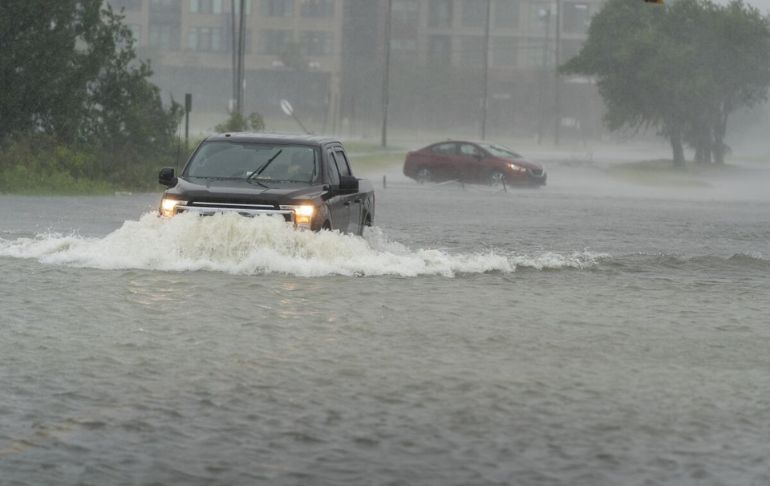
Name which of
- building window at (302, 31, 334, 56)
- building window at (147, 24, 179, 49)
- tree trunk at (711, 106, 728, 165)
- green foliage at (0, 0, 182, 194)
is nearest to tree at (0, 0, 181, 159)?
green foliage at (0, 0, 182, 194)

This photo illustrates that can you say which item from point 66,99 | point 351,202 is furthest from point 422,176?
point 351,202

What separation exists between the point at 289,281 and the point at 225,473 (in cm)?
956

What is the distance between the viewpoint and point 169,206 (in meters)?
17.3

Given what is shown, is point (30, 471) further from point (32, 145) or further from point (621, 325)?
point (32, 145)

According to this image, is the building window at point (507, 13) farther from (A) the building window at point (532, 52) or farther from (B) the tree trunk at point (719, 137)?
(B) the tree trunk at point (719, 137)

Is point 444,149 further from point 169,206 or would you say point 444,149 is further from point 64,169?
point 169,206

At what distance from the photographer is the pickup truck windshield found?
18047mm

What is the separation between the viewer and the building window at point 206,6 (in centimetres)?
14038

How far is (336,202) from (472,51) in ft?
418

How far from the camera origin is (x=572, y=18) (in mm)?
148125

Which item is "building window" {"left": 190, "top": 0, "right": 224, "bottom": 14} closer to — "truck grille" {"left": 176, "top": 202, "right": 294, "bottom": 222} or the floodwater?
the floodwater

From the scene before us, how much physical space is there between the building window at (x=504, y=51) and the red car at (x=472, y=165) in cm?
9604

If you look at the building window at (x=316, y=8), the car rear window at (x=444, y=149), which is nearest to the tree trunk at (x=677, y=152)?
the car rear window at (x=444, y=149)

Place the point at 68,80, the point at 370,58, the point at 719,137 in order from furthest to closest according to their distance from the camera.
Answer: the point at 370,58
the point at 719,137
the point at 68,80
